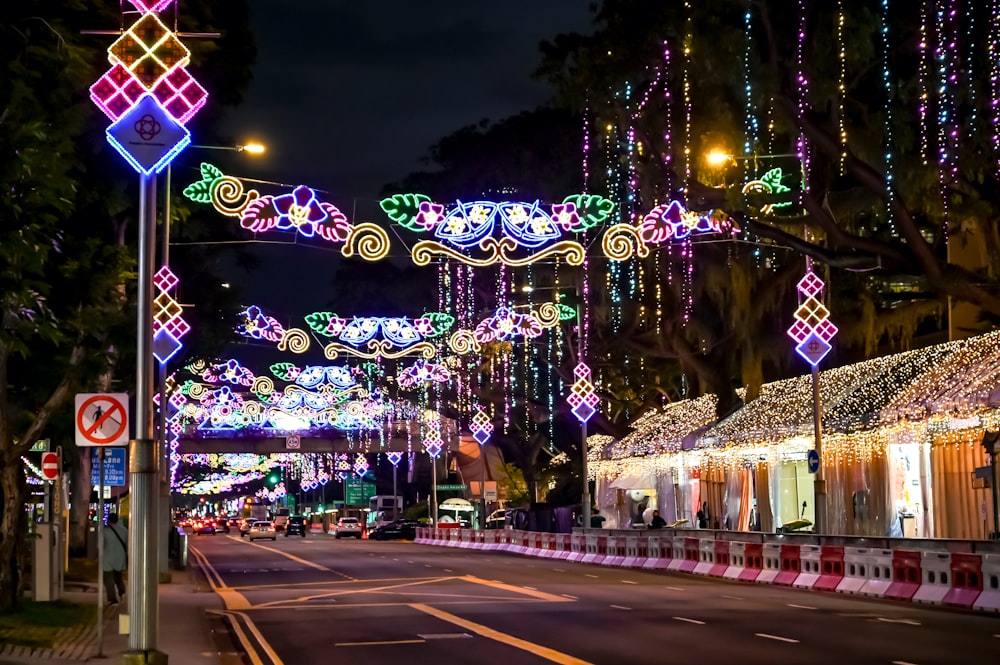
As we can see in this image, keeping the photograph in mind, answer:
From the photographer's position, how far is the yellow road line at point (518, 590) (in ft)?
84.5

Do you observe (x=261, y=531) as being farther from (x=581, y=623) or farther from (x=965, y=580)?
(x=581, y=623)

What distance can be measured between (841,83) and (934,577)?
29.9 ft

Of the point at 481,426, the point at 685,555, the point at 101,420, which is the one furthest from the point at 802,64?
the point at 481,426

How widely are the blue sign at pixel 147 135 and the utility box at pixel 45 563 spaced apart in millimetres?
14261

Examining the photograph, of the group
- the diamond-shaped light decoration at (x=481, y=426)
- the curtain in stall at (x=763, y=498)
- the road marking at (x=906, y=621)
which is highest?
the diamond-shaped light decoration at (x=481, y=426)

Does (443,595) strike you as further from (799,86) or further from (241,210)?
(799,86)

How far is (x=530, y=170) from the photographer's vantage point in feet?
203

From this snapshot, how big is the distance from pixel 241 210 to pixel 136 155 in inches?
626

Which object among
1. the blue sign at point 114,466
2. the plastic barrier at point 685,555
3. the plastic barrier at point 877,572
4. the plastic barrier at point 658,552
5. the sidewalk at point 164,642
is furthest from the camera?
the plastic barrier at point 658,552

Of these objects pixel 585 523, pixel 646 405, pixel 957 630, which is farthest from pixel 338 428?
pixel 957 630

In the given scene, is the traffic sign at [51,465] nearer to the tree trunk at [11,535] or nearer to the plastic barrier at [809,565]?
the tree trunk at [11,535]

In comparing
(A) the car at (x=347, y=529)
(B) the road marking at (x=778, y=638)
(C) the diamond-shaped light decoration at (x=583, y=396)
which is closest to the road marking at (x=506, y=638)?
(B) the road marking at (x=778, y=638)

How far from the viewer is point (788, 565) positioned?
3103cm

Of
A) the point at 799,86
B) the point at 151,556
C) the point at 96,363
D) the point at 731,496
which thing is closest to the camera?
the point at 151,556
